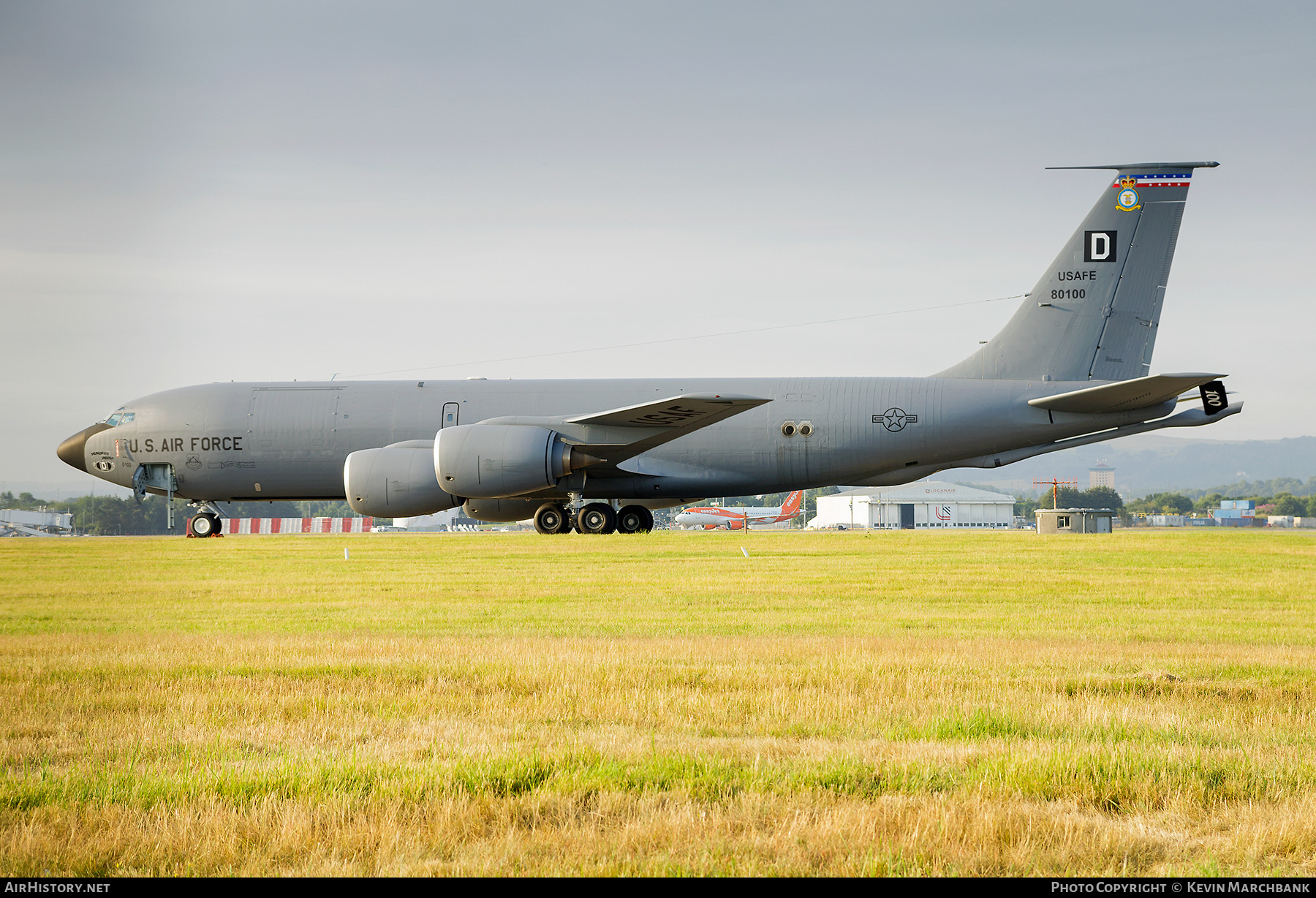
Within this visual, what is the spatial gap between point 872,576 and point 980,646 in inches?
270

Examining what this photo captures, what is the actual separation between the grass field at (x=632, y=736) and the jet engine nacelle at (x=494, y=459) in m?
12.6

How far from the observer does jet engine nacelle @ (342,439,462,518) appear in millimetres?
24734

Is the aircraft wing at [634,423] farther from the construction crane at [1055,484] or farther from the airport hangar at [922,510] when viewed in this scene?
the airport hangar at [922,510]

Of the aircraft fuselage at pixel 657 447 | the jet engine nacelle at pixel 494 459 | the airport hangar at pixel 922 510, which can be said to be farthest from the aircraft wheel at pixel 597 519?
the airport hangar at pixel 922 510

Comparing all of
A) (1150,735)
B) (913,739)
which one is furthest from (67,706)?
(1150,735)

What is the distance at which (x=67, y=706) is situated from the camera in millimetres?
5641

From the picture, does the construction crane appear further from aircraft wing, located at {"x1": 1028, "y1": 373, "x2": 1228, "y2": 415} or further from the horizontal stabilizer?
the horizontal stabilizer

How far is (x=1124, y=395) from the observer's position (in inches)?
938

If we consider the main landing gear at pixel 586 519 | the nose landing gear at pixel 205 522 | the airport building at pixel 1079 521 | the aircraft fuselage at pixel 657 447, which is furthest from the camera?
the airport building at pixel 1079 521

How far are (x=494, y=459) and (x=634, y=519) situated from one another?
5.00m

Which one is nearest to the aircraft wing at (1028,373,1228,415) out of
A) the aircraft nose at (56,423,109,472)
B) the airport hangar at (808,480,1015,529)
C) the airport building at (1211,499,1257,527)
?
the aircraft nose at (56,423,109,472)

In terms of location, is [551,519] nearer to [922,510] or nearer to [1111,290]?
[1111,290]

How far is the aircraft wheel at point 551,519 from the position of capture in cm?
2628

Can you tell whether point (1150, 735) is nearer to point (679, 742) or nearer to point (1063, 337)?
point (679, 742)
